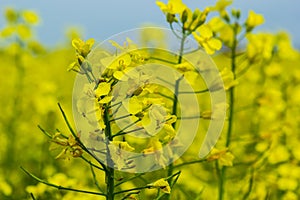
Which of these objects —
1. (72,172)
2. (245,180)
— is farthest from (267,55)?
(72,172)

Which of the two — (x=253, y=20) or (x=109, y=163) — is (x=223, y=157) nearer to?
(x=109, y=163)

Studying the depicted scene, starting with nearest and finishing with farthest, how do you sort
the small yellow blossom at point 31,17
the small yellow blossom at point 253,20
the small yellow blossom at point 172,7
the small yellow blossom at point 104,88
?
the small yellow blossom at point 104,88 → the small yellow blossom at point 172,7 → the small yellow blossom at point 253,20 → the small yellow blossom at point 31,17


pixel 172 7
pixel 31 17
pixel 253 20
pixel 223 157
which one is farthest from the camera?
pixel 31 17

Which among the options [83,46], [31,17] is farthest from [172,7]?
[31,17]

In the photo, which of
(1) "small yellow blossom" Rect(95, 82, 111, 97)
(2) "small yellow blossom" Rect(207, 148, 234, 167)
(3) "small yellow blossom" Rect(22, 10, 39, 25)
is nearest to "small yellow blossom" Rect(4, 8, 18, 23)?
(3) "small yellow blossom" Rect(22, 10, 39, 25)

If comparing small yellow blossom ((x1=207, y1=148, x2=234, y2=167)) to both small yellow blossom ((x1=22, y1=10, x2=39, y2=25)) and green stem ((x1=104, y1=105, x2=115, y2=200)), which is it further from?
small yellow blossom ((x1=22, y1=10, x2=39, y2=25))

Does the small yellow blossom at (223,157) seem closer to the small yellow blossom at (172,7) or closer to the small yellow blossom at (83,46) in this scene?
the small yellow blossom at (172,7)

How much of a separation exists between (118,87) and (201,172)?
2.63m

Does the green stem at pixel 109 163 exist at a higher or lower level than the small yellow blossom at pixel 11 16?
lower

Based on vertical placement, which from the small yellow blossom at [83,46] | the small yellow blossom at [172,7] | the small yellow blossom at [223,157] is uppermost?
the small yellow blossom at [172,7]

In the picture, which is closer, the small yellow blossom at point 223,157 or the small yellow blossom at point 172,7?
the small yellow blossom at point 172,7

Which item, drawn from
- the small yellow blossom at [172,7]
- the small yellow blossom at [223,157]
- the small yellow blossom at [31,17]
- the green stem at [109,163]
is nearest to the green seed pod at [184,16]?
the small yellow blossom at [172,7]

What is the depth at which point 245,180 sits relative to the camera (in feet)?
10.8

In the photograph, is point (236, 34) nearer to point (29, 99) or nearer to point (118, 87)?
point (118, 87)
